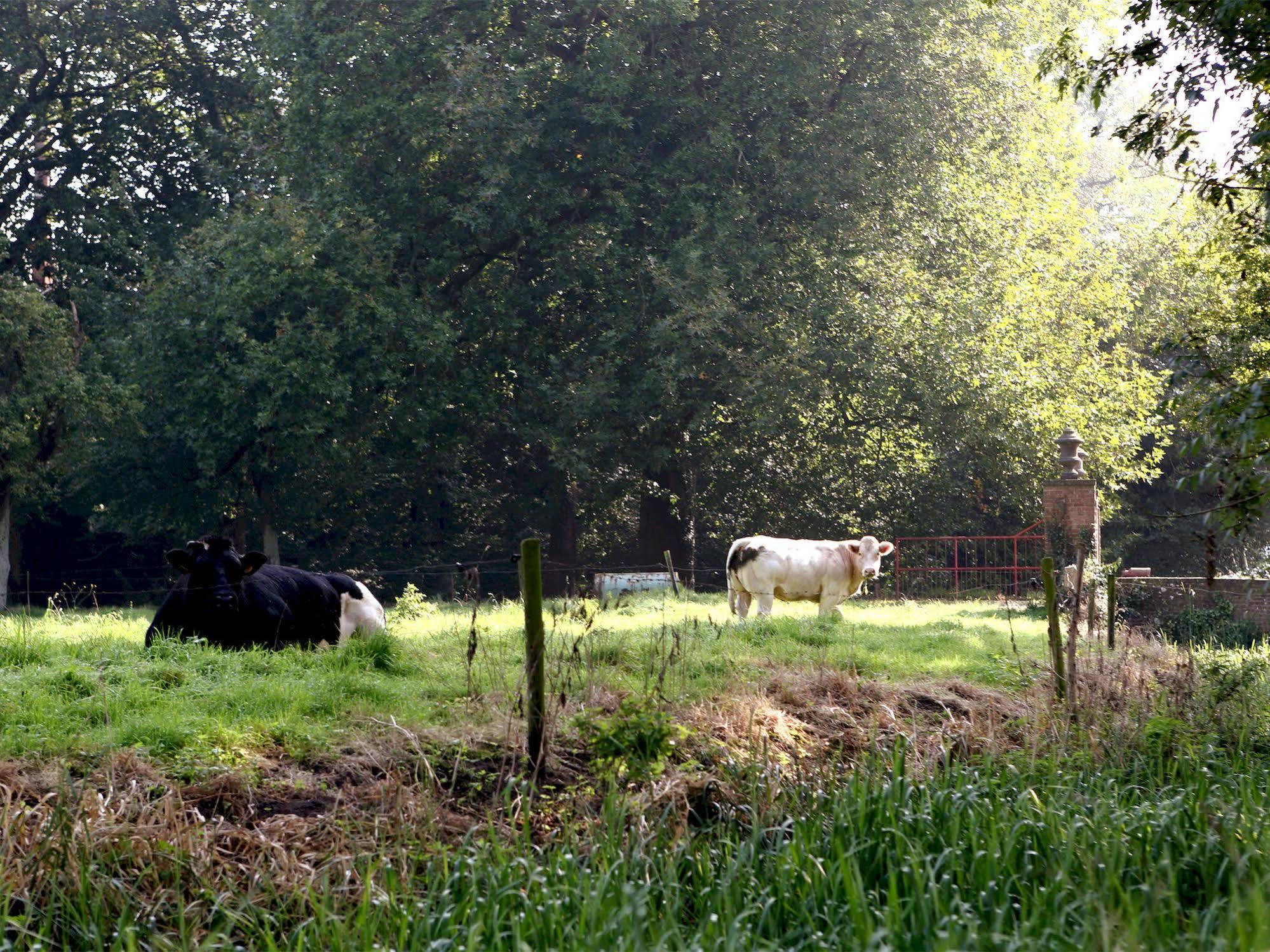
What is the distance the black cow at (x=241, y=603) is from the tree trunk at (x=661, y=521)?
53.3 feet

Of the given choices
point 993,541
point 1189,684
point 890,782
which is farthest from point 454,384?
point 890,782

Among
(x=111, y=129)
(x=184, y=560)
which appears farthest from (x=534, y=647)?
(x=111, y=129)

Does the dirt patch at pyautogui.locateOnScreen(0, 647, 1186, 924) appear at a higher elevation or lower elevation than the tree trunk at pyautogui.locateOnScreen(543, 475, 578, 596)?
lower

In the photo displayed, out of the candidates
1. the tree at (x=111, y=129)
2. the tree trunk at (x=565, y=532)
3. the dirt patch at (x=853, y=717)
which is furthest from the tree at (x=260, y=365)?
the dirt patch at (x=853, y=717)

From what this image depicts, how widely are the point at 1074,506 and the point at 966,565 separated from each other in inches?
322

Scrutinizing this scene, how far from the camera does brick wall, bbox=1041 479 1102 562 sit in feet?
70.6

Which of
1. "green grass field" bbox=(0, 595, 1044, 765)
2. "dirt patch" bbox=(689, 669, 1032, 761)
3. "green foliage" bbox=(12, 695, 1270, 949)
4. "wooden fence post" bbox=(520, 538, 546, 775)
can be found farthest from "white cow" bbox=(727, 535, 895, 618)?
"green foliage" bbox=(12, 695, 1270, 949)

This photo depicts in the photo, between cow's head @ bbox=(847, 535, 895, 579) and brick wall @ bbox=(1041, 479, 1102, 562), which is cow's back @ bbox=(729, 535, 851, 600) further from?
brick wall @ bbox=(1041, 479, 1102, 562)

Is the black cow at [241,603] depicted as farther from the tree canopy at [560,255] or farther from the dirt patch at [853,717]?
the tree canopy at [560,255]

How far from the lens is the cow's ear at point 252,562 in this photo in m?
11.4

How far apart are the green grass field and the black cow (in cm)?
49

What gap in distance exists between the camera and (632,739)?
735 centimetres

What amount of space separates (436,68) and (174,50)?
7.65 meters

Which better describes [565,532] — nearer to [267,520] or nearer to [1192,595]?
[267,520]
